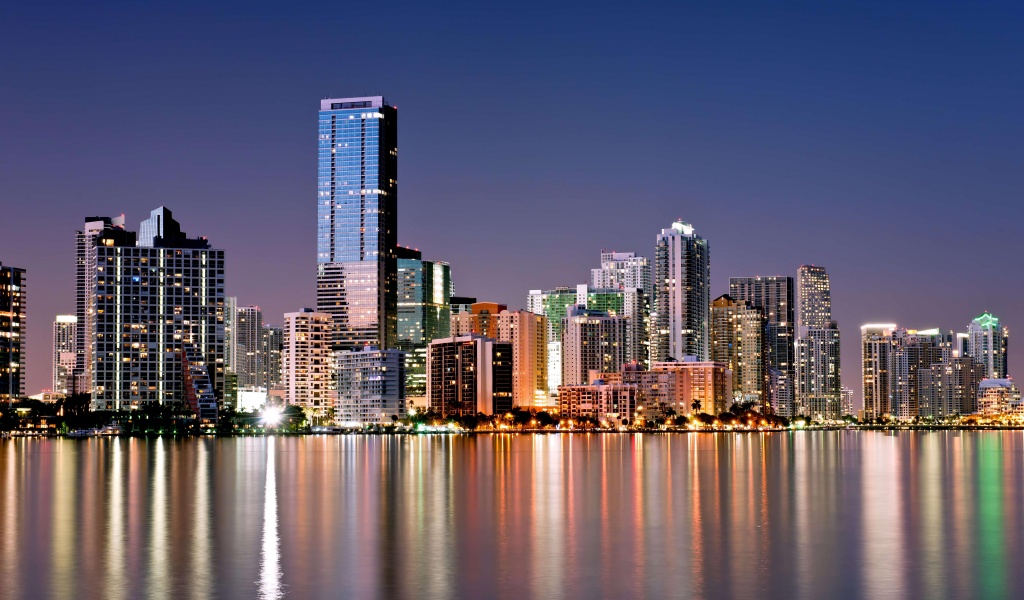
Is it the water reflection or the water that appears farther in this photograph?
the water

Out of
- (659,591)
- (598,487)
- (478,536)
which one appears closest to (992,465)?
(598,487)

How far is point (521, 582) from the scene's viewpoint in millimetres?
40781

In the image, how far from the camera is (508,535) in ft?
178

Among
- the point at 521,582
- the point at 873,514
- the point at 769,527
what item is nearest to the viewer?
the point at 521,582

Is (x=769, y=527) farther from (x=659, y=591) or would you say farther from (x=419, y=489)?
(x=419, y=489)

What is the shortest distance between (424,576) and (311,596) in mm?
5112

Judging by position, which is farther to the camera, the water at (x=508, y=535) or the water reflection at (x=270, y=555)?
the water at (x=508, y=535)

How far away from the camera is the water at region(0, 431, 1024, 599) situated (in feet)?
133

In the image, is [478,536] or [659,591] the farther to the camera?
[478,536]

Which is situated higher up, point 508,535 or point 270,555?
point 270,555

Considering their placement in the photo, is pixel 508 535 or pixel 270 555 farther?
pixel 508 535

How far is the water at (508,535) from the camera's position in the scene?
40.4 meters

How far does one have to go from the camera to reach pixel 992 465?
125312mm

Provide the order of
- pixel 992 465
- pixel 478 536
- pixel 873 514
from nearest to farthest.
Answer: pixel 478 536 < pixel 873 514 < pixel 992 465
